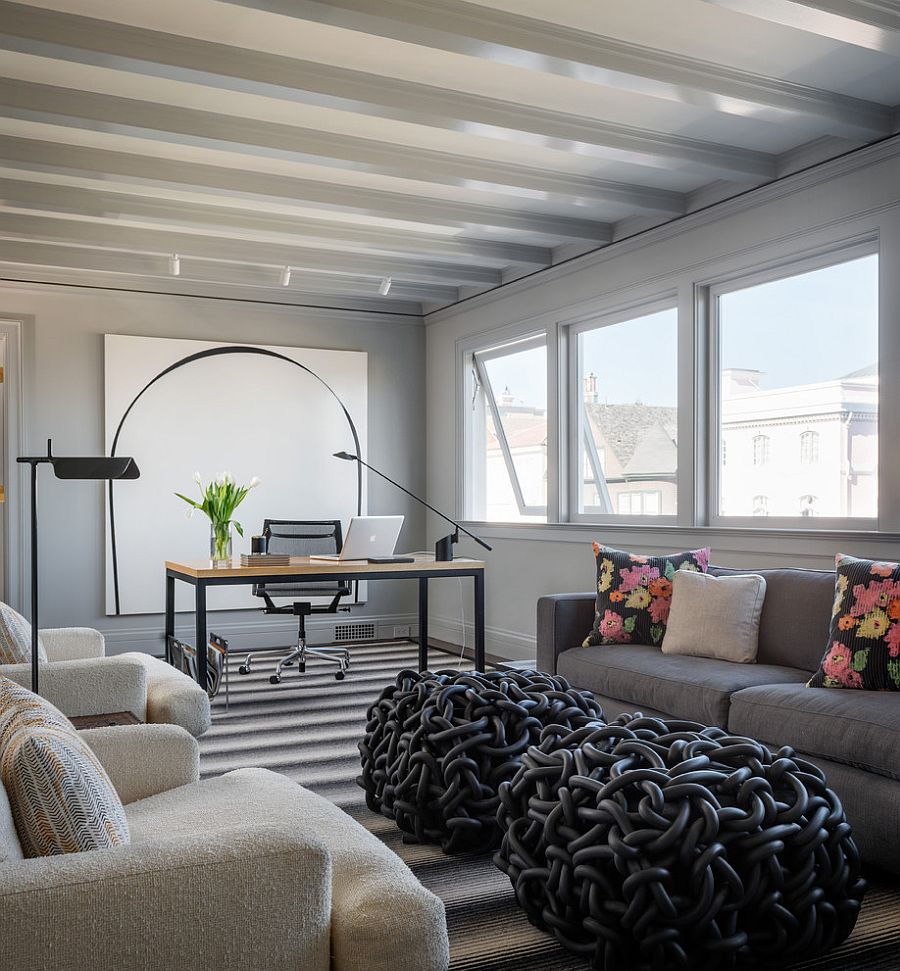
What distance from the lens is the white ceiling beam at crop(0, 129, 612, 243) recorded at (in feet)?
13.7

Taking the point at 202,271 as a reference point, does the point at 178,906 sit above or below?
below

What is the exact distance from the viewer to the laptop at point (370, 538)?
4875 mm

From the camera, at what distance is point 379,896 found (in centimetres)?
144

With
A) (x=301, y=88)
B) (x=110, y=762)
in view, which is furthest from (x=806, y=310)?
(x=110, y=762)

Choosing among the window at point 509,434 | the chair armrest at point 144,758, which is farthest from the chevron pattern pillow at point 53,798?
the window at point 509,434

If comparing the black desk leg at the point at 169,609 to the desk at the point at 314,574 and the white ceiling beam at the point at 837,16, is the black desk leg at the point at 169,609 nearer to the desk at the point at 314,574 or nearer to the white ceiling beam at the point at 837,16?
the desk at the point at 314,574

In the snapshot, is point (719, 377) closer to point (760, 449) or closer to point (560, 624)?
point (760, 449)

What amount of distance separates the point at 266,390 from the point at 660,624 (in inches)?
147

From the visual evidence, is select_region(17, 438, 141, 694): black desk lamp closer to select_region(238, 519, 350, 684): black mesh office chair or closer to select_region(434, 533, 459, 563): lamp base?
select_region(434, 533, 459, 563): lamp base

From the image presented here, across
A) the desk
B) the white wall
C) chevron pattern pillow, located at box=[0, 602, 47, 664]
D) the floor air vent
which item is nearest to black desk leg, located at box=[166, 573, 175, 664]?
the desk

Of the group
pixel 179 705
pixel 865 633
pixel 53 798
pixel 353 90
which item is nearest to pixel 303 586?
pixel 179 705

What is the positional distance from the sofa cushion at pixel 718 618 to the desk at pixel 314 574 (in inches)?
51.9

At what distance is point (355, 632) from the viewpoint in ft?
23.4

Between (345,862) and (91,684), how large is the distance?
69.8 inches
